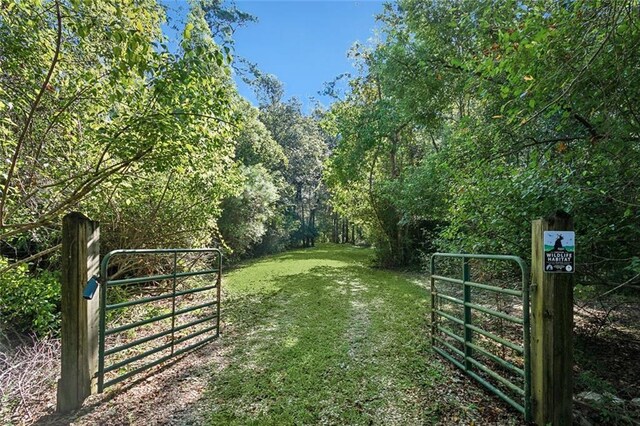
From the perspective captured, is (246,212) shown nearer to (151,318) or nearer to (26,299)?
(26,299)

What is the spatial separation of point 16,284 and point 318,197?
81.9 feet

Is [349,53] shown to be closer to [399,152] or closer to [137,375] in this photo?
[399,152]

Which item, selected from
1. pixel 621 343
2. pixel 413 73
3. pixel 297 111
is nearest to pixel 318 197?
pixel 297 111

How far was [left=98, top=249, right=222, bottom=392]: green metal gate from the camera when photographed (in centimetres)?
262

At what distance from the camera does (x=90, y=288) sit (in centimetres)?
243

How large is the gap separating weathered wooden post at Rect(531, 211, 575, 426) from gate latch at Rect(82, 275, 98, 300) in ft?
10.4

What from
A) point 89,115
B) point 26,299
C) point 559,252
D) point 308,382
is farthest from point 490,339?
point 26,299

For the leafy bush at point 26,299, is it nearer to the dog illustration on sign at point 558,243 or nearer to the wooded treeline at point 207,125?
the wooded treeline at point 207,125

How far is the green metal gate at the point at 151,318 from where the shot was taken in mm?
2621

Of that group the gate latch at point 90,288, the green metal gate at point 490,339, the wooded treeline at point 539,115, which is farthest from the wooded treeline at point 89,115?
the green metal gate at point 490,339

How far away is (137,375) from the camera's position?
3.05 meters

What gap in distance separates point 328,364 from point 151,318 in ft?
5.92

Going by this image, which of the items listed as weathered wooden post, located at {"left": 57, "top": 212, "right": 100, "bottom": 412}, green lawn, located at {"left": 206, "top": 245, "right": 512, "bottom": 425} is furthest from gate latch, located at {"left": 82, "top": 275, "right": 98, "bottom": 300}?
green lawn, located at {"left": 206, "top": 245, "right": 512, "bottom": 425}

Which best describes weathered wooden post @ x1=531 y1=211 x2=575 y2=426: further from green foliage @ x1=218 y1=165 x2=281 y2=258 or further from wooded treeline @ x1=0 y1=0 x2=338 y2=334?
green foliage @ x1=218 y1=165 x2=281 y2=258
